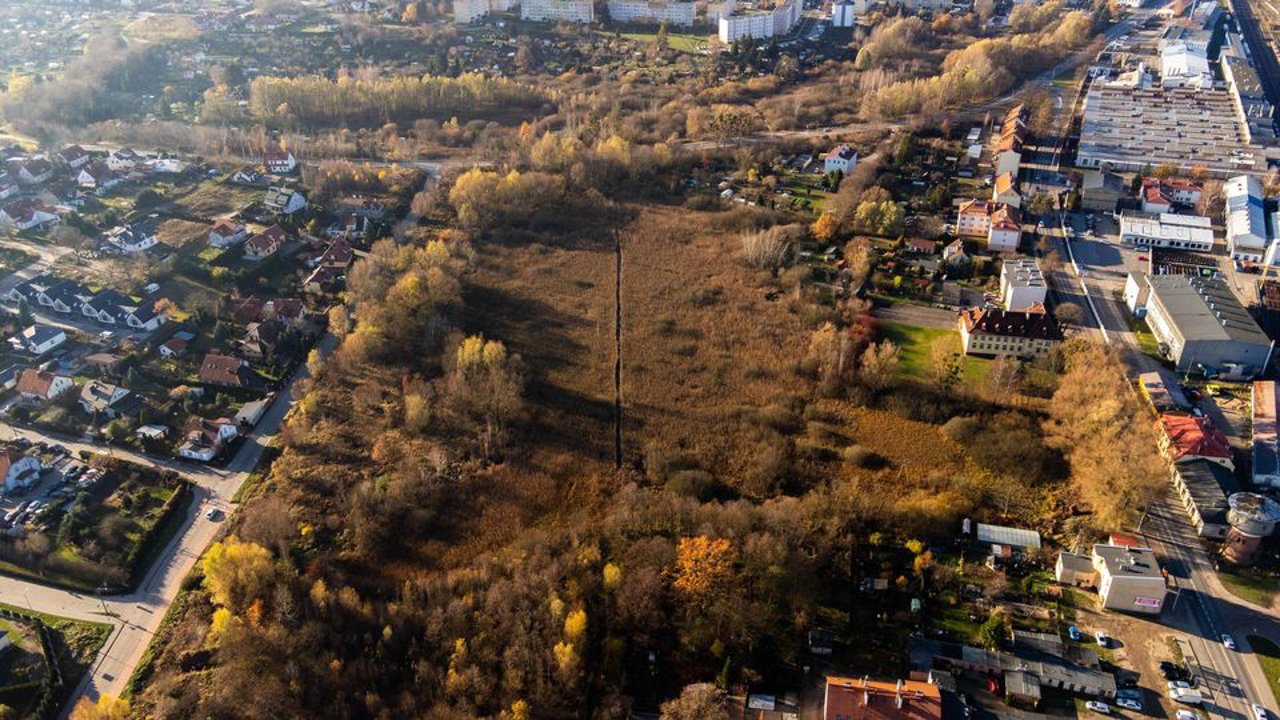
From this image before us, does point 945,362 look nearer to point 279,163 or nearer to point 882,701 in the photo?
point 882,701

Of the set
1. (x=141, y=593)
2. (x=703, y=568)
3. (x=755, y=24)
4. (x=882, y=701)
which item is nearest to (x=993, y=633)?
(x=882, y=701)

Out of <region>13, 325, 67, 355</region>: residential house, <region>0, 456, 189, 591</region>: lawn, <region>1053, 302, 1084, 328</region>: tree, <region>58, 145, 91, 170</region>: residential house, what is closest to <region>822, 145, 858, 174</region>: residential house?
<region>1053, 302, 1084, 328</region>: tree

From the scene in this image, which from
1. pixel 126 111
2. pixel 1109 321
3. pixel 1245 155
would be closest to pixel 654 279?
pixel 1109 321

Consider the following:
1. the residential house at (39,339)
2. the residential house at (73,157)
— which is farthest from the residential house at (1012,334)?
the residential house at (73,157)

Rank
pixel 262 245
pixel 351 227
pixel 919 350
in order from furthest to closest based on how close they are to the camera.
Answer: pixel 351 227, pixel 262 245, pixel 919 350

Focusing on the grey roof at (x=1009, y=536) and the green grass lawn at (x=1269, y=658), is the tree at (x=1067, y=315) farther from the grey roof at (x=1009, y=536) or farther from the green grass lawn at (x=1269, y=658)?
the green grass lawn at (x=1269, y=658)

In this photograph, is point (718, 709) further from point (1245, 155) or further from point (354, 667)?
point (1245, 155)
